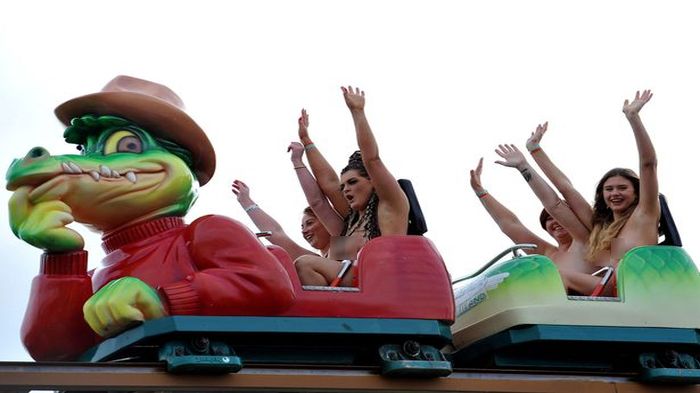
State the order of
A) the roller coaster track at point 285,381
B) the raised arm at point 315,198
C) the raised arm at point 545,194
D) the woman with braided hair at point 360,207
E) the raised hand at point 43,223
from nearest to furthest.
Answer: the roller coaster track at point 285,381, the raised hand at point 43,223, the woman with braided hair at point 360,207, the raised arm at point 315,198, the raised arm at point 545,194

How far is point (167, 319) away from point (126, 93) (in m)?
1.32

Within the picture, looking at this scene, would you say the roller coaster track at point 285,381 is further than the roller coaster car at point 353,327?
No

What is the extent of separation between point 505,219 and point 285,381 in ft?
8.81

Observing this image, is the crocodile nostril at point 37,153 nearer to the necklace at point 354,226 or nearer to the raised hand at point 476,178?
the necklace at point 354,226

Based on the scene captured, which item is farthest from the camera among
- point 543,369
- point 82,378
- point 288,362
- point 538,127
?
point 538,127

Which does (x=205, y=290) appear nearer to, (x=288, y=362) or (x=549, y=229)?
(x=288, y=362)

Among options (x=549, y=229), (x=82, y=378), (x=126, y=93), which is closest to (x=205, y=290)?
(x=82, y=378)

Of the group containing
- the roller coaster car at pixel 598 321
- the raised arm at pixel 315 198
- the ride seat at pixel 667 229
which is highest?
the raised arm at pixel 315 198

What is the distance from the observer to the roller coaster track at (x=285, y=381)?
6051 millimetres

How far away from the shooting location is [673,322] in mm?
7105

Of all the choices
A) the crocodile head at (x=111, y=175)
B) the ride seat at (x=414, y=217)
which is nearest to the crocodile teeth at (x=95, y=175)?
the crocodile head at (x=111, y=175)

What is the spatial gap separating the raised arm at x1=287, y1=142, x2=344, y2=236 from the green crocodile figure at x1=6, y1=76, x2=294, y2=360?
3.56 ft

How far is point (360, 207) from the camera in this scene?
24.6ft

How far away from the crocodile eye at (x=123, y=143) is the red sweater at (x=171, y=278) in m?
0.38
